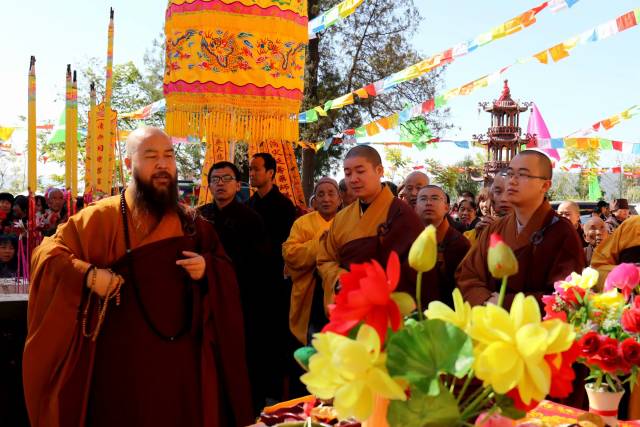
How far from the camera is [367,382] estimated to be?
1014 millimetres

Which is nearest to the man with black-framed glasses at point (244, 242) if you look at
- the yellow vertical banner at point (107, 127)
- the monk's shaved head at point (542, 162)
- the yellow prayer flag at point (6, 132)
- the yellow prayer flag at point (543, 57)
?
the yellow vertical banner at point (107, 127)

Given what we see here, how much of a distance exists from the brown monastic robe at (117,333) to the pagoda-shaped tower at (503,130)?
18190mm

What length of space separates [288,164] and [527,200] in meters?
4.16

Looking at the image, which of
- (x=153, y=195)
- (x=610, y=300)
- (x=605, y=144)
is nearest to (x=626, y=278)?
(x=610, y=300)

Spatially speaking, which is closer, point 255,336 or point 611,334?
point 611,334

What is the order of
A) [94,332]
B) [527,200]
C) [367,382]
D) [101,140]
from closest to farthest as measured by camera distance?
1. [367,382]
2. [94,332]
3. [527,200]
4. [101,140]

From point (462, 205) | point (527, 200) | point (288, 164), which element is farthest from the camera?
point (288, 164)

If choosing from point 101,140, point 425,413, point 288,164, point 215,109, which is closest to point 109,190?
point 101,140

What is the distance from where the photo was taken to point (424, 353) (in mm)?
1030

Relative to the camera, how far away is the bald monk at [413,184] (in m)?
5.40

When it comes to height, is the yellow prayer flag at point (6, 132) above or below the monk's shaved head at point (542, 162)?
above

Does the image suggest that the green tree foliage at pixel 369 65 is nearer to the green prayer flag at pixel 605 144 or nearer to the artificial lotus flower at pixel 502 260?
the green prayer flag at pixel 605 144

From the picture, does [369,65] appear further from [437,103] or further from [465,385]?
[465,385]

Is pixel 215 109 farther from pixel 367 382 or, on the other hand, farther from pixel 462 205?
pixel 367 382
